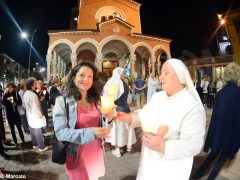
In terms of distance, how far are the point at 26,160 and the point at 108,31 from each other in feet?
71.1

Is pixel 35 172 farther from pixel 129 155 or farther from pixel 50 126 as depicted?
pixel 50 126

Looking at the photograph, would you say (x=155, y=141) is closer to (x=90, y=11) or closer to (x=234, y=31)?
(x=234, y=31)

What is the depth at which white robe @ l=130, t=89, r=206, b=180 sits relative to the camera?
6.80 ft

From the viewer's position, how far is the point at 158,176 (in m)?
2.28

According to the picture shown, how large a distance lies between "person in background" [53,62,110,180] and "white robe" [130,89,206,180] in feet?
2.05

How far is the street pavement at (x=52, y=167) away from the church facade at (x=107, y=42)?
18768mm

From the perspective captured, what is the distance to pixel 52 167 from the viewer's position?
5969 mm

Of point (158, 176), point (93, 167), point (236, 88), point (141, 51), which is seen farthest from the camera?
point (141, 51)

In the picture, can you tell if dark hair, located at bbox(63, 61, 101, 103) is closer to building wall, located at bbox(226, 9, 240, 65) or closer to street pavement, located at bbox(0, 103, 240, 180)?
street pavement, located at bbox(0, 103, 240, 180)

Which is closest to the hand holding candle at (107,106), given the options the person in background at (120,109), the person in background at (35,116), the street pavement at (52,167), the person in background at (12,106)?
the street pavement at (52,167)

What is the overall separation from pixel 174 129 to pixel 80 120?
1.09 m

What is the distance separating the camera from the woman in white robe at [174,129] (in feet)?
6.77

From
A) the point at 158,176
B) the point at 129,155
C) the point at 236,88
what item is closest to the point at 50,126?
the point at 129,155

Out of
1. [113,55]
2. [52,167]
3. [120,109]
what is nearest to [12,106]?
[52,167]
